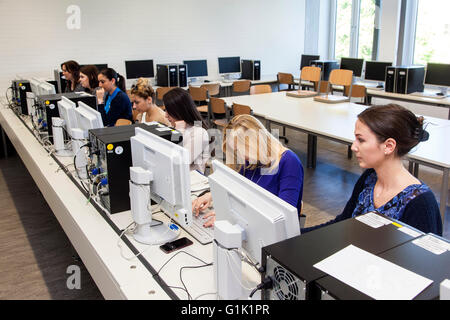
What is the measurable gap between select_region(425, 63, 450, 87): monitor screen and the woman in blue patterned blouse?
15.7 ft

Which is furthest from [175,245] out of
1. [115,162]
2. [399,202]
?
[399,202]

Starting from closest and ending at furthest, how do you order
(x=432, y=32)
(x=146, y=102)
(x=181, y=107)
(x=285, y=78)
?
(x=181, y=107), (x=146, y=102), (x=432, y=32), (x=285, y=78)

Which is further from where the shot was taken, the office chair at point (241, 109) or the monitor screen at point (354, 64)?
the monitor screen at point (354, 64)

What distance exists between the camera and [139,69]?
675 cm

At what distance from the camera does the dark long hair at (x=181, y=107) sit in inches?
107

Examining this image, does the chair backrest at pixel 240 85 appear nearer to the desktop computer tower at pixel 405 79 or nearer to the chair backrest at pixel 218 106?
the chair backrest at pixel 218 106

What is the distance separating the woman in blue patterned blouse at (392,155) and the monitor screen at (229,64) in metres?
6.29

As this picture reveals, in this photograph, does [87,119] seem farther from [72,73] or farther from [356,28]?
[356,28]

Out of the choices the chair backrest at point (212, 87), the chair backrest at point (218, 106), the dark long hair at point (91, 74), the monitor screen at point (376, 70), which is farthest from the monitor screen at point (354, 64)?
the dark long hair at point (91, 74)

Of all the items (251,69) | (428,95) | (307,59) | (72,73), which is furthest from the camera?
(307,59)

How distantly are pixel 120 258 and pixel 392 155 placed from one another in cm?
114

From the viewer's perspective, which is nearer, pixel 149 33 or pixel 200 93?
pixel 200 93

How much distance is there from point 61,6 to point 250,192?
19.4ft
